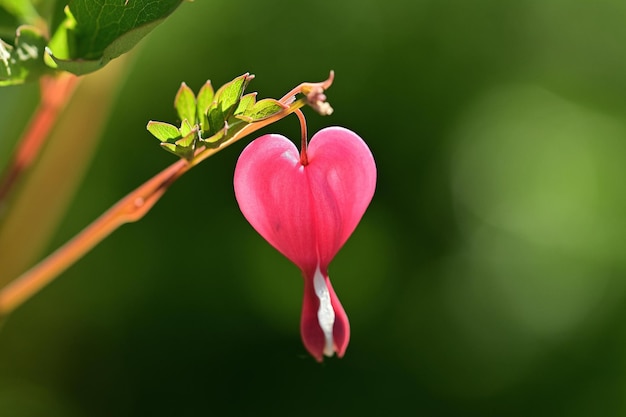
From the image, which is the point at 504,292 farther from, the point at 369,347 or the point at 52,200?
the point at 52,200

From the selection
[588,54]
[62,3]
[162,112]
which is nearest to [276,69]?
[162,112]

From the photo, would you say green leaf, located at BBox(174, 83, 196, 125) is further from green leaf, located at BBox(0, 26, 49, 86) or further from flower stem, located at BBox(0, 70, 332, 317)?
green leaf, located at BBox(0, 26, 49, 86)

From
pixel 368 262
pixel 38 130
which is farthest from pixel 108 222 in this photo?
pixel 368 262

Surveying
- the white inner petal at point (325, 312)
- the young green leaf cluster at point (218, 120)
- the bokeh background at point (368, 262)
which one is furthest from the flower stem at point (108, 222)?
the bokeh background at point (368, 262)

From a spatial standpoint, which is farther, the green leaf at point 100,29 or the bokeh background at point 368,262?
the bokeh background at point 368,262

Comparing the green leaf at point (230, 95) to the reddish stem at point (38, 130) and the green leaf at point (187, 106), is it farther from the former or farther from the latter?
the reddish stem at point (38, 130)

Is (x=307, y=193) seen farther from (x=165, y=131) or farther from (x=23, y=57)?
(x=23, y=57)
